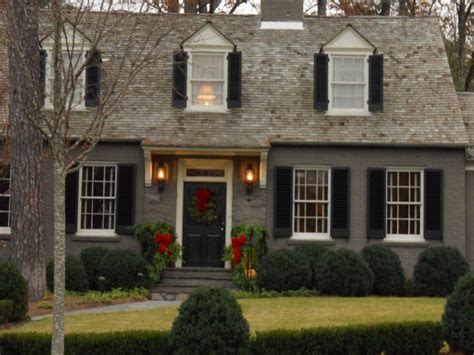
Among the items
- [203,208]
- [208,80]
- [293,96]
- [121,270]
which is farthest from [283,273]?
[208,80]

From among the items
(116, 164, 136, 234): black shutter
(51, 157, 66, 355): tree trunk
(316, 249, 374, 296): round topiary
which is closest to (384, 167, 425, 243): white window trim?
(316, 249, 374, 296): round topiary

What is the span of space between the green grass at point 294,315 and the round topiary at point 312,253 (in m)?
1.29

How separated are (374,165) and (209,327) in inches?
443

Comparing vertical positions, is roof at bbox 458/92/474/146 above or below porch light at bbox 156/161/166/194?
above

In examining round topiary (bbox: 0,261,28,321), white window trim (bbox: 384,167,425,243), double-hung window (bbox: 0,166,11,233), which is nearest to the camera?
round topiary (bbox: 0,261,28,321)

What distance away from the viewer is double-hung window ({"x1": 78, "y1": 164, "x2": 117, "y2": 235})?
70.7 feet

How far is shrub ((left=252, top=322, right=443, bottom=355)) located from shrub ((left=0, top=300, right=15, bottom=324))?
5.09m

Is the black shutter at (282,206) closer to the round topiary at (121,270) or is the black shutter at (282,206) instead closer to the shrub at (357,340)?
the round topiary at (121,270)

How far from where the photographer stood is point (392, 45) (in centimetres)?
2338

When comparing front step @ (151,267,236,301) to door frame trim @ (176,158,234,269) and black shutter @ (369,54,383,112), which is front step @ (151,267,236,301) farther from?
black shutter @ (369,54,383,112)

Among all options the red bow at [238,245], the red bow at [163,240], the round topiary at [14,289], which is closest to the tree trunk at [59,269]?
the round topiary at [14,289]

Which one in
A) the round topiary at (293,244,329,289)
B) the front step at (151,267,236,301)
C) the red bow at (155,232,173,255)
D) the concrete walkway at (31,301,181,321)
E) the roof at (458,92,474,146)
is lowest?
the concrete walkway at (31,301,181,321)

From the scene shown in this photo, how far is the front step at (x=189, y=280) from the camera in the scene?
20.3 m

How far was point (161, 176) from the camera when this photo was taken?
21.2 m
